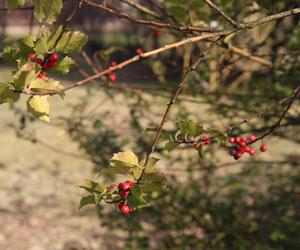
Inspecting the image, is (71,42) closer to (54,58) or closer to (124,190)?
(54,58)

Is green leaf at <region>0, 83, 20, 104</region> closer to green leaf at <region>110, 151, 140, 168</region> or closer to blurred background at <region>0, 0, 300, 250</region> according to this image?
green leaf at <region>110, 151, 140, 168</region>

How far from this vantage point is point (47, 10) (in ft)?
4.37

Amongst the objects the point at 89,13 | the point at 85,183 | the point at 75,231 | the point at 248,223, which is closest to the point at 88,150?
the point at 75,231

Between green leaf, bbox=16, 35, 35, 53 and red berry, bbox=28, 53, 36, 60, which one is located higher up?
green leaf, bbox=16, 35, 35, 53

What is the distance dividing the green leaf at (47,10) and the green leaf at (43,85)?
6.7 inches

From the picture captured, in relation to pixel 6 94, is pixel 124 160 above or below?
below

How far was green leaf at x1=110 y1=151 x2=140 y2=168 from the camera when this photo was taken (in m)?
1.28

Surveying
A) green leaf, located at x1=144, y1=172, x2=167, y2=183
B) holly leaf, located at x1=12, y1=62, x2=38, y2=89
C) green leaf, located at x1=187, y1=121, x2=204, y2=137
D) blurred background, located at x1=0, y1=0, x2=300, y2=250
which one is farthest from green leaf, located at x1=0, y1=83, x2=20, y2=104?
blurred background, located at x1=0, y1=0, x2=300, y2=250

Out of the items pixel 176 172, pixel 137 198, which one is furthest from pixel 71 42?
pixel 176 172

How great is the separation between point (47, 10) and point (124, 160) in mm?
465

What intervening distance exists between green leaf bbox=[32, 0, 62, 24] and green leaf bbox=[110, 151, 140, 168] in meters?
0.41

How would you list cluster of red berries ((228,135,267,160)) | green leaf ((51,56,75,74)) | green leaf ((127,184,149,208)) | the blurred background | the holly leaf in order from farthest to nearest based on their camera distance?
the blurred background
cluster of red berries ((228,135,267,160))
green leaf ((51,56,75,74))
green leaf ((127,184,149,208))
the holly leaf

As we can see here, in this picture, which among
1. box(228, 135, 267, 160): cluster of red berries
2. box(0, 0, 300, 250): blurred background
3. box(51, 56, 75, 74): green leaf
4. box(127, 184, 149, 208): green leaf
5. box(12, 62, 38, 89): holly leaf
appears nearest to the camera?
box(12, 62, 38, 89): holly leaf

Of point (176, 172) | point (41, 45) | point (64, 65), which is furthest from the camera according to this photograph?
Answer: point (176, 172)
